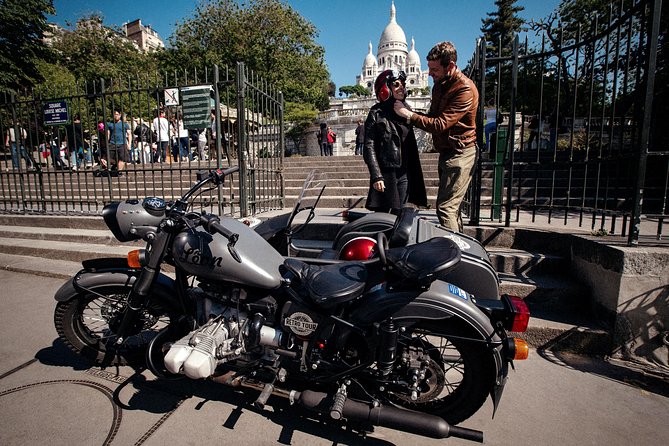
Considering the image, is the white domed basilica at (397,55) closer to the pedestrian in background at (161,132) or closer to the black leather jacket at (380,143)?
the pedestrian in background at (161,132)

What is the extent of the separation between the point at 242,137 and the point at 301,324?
396cm

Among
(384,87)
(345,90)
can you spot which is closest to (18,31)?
(384,87)

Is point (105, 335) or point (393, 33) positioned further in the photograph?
point (393, 33)

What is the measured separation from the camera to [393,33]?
89688 mm

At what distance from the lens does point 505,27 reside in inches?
1679

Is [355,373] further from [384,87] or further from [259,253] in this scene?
[384,87]

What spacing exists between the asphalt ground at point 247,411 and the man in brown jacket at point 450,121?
1.58 metres

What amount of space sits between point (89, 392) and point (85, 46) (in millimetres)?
40734

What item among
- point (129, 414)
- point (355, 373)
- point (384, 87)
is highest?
point (384, 87)

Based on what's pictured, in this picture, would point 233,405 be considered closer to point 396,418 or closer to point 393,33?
point 396,418

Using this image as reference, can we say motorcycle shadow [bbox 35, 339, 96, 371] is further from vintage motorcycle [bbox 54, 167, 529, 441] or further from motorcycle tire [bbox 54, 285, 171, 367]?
vintage motorcycle [bbox 54, 167, 529, 441]

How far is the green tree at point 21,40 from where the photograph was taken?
907 inches

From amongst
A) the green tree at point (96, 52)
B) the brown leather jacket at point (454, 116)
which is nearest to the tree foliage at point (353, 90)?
the green tree at point (96, 52)

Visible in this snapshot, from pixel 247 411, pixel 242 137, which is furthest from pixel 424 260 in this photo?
pixel 242 137
